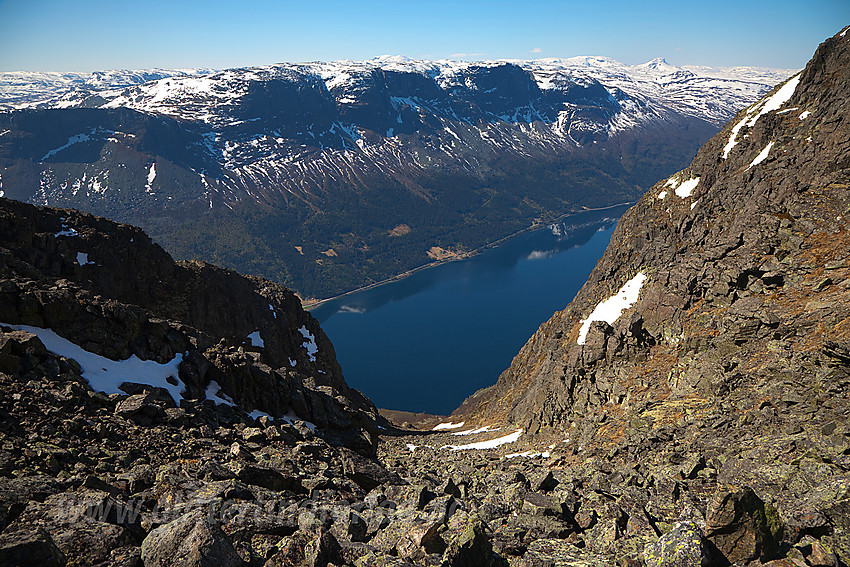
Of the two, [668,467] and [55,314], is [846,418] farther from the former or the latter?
[55,314]

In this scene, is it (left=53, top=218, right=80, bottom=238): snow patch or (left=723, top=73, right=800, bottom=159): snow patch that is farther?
(left=723, top=73, right=800, bottom=159): snow patch

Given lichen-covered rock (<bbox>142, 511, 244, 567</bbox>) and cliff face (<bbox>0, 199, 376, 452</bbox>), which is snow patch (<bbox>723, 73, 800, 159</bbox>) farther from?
lichen-covered rock (<bbox>142, 511, 244, 567</bbox>)

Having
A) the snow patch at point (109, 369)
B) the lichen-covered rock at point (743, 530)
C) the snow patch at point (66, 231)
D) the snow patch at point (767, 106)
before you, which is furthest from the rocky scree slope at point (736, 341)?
the snow patch at point (66, 231)

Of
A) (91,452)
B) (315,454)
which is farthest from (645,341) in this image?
(91,452)

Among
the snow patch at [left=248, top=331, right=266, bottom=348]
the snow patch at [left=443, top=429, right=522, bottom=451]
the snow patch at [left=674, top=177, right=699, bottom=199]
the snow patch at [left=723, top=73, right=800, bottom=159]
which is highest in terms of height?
the snow patch at [left=723, top=73, right=800, bottom=159]

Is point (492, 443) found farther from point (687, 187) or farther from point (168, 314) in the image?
point (687, 187)

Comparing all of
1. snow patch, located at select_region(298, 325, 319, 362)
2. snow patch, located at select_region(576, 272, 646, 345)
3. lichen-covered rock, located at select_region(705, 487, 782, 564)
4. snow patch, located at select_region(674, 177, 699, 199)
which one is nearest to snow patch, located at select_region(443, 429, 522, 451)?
snow patch, located at select_region(576, 272, 646, 345)
